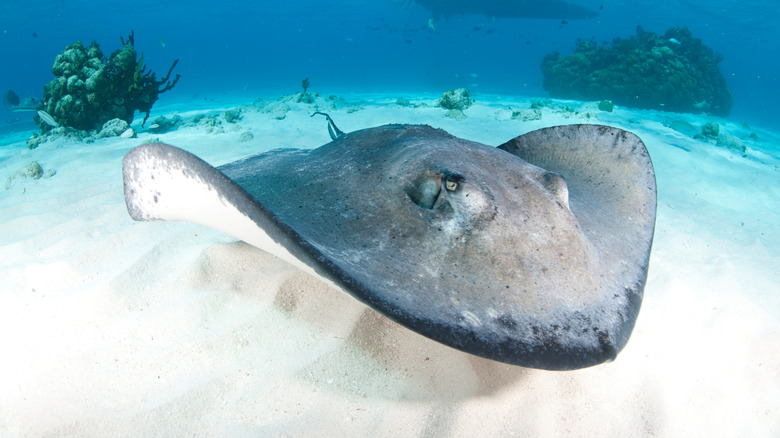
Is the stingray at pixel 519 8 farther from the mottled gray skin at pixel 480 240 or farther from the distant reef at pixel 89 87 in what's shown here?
the mottled gray skin at pixel 480 240

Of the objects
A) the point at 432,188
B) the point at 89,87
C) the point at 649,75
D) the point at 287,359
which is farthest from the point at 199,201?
the point at 649,75

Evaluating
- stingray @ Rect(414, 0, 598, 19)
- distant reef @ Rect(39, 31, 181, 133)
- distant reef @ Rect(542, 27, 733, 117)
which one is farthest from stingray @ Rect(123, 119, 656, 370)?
stingray @ Rect(414, 0, 598, 19)

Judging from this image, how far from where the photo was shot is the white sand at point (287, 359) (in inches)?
76.5

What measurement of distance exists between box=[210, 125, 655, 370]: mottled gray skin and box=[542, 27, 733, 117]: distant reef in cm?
2030

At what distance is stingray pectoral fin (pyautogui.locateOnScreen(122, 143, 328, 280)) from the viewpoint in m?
1.58

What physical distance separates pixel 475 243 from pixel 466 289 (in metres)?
0.33

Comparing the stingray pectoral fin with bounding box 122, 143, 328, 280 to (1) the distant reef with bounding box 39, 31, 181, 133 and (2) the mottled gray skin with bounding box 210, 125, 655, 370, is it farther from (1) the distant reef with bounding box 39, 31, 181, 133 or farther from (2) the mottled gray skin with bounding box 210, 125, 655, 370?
(1) the distant reef with bounding box 39, 31, 181, 133

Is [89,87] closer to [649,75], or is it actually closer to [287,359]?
[287,359]

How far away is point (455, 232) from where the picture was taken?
190 cm

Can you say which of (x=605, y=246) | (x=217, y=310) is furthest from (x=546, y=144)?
(x=217, y=310)

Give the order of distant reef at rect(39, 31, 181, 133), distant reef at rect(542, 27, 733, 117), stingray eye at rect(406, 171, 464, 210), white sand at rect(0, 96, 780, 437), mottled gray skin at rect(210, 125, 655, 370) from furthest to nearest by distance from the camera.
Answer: distant reef at rect(542, 27, 733, 117) < distant reef at rect(39, 31, 181, 133) < stingray eye at rect(406, 171, 464, 210) < white sand at rect(0, 96, 780, 437) < mottled gray skin at rect(210, 125, 655, 370)

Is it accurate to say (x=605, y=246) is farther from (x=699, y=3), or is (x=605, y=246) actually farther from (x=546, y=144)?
(x=699, y=3)

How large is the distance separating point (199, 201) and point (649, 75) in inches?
956

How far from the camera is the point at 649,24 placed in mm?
64062
